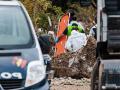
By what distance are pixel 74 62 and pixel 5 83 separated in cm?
610

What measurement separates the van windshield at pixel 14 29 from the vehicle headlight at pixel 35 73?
51 cm

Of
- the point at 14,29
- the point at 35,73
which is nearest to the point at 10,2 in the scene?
the point at 14,29

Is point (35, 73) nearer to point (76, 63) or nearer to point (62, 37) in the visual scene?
point (76, 63)

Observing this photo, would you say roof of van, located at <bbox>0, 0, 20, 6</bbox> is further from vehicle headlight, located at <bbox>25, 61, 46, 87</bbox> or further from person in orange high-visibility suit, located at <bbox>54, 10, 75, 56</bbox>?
person in orange high-visibility suit, located at <bbox>54, 10, 75, 56</bbox>

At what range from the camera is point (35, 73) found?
24.6 ft

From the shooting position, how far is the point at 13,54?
7664 millimetres

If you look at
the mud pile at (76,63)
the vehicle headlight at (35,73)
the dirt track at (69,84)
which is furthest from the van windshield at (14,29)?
the mud pile at (76,63)

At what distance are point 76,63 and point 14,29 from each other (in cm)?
509

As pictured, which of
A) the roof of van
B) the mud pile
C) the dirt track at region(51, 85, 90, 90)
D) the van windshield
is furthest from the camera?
the mud pile

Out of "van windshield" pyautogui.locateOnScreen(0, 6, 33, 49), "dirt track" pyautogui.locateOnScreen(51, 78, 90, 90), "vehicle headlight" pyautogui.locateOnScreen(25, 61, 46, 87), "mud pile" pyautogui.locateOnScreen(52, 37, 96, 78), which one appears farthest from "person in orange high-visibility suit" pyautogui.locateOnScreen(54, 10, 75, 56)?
"vehicle headlight" pyautogui.locateOnScreen(25, 61, 46, 87)

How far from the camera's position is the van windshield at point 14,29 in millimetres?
8070

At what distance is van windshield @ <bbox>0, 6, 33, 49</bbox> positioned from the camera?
8.07 meters

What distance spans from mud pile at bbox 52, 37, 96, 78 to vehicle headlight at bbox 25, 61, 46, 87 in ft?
17.6

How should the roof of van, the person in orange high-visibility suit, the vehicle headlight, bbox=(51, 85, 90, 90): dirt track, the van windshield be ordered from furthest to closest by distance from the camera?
the person in orange high-visibility suit < bbox=(51, 85, 90, 90): dirt track < the roof of van < the van windshield < the vehicle headlight
